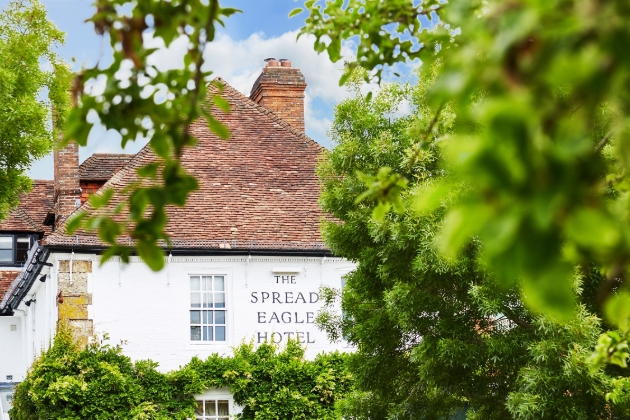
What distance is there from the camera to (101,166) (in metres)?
23.4

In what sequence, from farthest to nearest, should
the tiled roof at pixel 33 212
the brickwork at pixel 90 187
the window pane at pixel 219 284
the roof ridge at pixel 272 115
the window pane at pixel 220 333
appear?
the tiled roof at pixel 33 212 < the roof ridge at pixel 272 115 < the brickwork at pixel 90 187 < the window pane at pixel 219 284 < the window pane at pixel 220 333

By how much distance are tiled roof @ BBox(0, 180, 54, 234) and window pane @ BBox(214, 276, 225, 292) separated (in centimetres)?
966

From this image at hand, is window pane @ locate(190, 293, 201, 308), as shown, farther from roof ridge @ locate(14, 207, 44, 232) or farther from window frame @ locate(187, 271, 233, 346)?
roof ridge @ locate(14, 207, 44, 232)

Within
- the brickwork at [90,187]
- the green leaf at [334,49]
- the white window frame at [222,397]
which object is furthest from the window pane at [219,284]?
the green leaf at [334,49]

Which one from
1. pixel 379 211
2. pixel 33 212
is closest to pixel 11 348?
pixel 33 212

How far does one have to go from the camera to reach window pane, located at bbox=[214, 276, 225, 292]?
63.6 feet

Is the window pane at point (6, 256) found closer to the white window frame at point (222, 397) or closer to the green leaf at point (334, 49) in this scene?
the white window frame at point (222, 397)

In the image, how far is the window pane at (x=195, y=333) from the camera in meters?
19.0

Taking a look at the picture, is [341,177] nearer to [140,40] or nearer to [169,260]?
[169,260]

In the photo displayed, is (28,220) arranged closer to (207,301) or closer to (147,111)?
(207,301)

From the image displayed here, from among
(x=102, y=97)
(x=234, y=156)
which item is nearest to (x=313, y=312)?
(x=234, y=156)

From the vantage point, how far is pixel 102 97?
2.99 m

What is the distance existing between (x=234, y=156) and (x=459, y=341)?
1145cm

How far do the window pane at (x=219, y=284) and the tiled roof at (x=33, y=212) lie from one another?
9.66m
